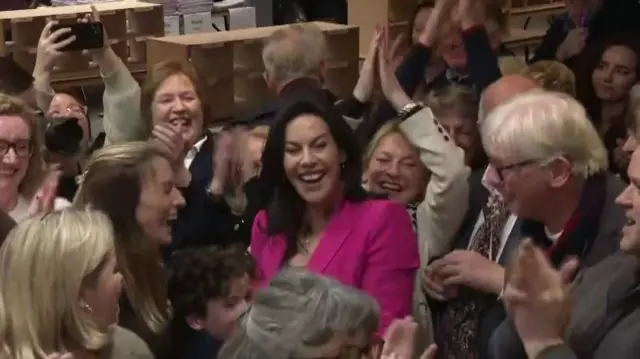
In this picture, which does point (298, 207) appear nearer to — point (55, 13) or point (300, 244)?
point (300, 244)

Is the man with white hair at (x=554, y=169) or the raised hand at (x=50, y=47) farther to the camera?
the raised hand at (x=50, y=47)

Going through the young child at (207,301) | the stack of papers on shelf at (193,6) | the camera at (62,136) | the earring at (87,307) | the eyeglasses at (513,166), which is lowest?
the young child at (207,301)

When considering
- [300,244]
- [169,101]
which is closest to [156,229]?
[300,244]

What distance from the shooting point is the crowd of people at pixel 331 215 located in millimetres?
1814

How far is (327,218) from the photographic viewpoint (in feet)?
8.48

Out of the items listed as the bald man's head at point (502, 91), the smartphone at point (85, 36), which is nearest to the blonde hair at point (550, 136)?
the bald man's head at point (502, 91)

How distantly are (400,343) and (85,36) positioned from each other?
7.74 feet

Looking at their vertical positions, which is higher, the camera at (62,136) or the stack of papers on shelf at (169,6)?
the stack of papers on shelf at (169,6)

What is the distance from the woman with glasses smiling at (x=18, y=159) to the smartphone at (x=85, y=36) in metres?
0.88

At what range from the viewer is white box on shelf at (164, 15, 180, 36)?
6664 millimetres

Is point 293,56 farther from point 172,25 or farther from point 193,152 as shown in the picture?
point 172,25

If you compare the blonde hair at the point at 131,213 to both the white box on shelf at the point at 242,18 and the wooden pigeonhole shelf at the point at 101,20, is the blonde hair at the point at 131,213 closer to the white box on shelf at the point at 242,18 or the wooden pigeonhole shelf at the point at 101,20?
the wooden pigeonhole shelf at the point at 101,20

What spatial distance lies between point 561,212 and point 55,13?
3715 mm

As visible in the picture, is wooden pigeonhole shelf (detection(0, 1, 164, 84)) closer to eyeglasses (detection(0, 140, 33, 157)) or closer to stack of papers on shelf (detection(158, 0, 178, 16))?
stack of papers on shelf (detection(158, 0, 178, 16))
